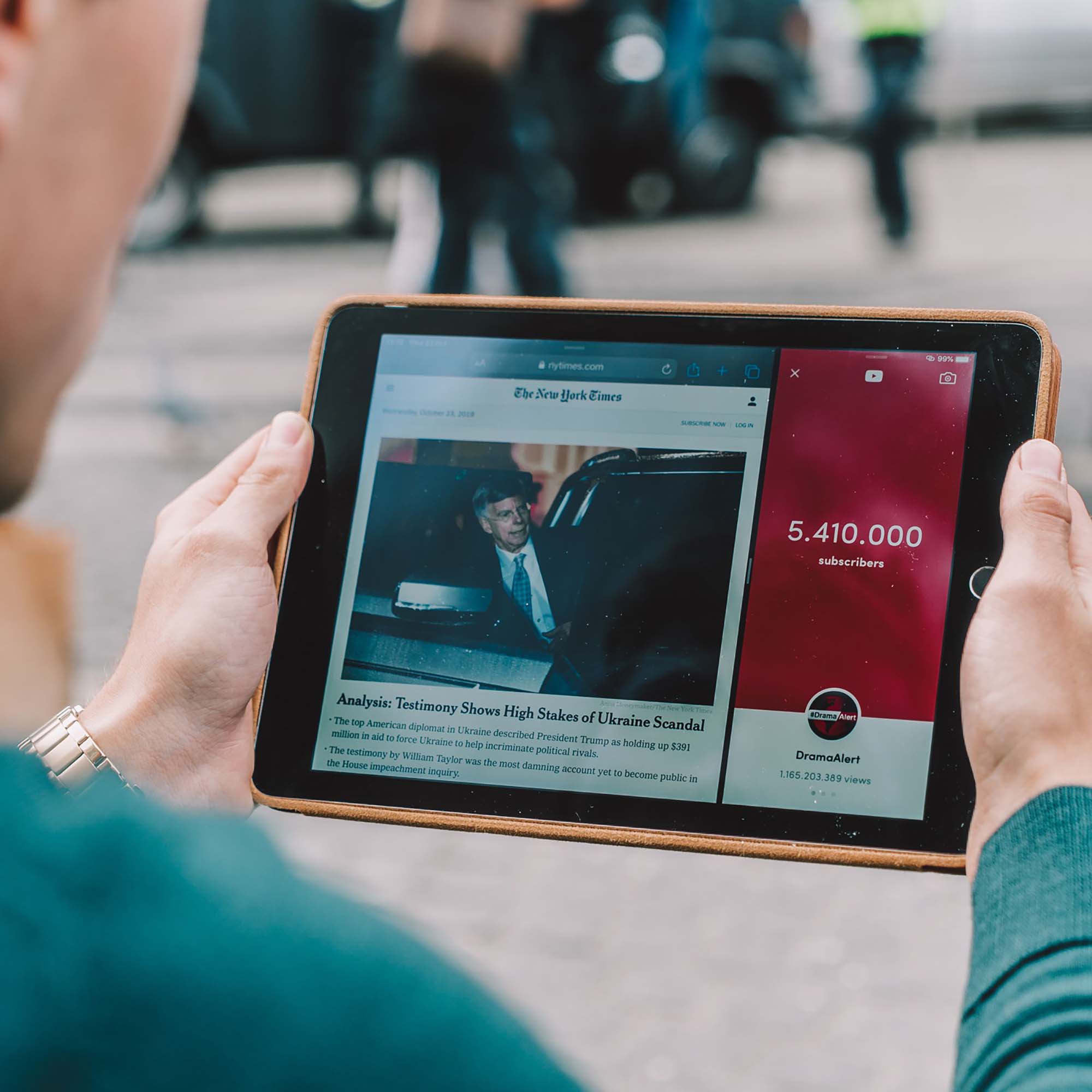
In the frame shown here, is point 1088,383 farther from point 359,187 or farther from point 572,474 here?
point 359,187

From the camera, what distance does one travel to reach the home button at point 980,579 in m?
1.50

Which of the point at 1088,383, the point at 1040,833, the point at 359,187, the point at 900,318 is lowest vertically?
the point at 1040,833

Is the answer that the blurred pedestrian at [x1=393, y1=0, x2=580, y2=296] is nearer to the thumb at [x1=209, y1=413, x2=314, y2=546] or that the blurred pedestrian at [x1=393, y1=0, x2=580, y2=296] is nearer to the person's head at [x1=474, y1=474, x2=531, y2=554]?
the thumb at [x1=209, y1=413, x2=314, y2=546]

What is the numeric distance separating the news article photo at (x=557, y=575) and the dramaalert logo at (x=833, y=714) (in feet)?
0.37

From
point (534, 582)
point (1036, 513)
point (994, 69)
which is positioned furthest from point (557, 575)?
point (994, 69)

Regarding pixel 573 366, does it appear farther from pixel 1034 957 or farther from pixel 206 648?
pixel 1034 957

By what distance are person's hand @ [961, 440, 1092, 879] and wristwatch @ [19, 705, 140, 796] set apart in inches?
34.1

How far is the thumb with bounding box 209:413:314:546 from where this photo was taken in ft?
5.57

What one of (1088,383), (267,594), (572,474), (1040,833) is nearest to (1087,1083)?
(1040,833)

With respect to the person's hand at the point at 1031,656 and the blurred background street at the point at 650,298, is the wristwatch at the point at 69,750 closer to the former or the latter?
the blurred background street at the point at 650,298

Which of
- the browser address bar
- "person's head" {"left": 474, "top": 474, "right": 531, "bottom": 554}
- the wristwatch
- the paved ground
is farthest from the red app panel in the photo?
the wristwatch

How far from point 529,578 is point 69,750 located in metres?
0.54

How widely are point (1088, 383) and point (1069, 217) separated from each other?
3964 mm

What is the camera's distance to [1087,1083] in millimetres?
876
